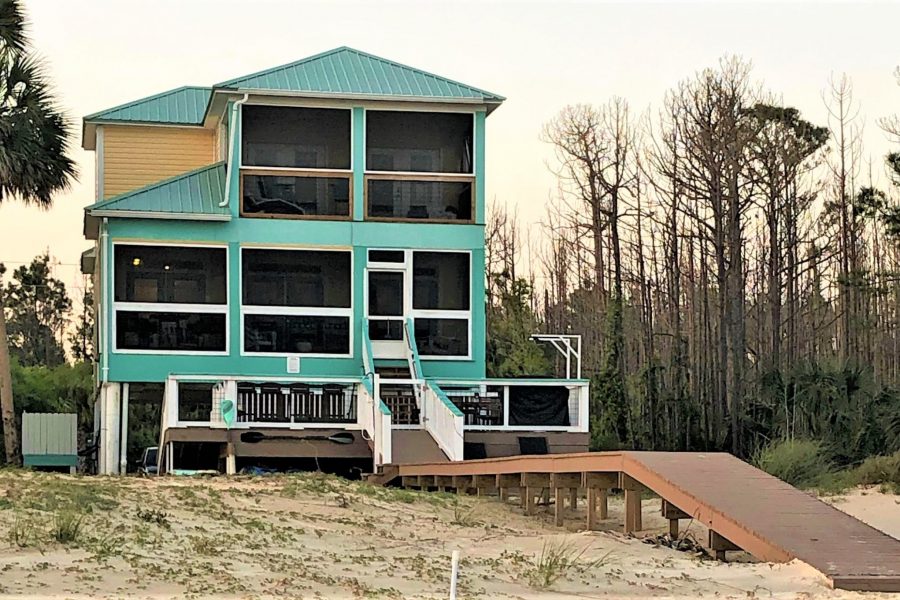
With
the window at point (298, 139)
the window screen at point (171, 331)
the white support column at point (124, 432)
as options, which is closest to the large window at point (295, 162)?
the window at point (298, 139)

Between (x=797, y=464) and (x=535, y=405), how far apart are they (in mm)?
4054

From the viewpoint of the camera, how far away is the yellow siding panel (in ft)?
86.2

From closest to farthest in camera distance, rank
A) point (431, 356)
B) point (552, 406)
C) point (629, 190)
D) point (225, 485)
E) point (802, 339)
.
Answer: point (225, 485), point (552, 406), point (431, 356), point (629, 190), point (802, 339)

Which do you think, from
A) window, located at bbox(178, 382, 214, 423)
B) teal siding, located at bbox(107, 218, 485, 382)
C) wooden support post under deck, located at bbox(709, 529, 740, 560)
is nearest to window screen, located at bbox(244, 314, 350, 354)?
teal siding, located at bbox(107, 218, 485, 382)

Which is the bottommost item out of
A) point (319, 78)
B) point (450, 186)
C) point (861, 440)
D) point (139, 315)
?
point (861, 440)

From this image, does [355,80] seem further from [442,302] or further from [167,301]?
[167,301]

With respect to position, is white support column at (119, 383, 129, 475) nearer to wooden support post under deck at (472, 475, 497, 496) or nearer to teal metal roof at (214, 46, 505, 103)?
teal metal roof at (214, 46, 505, 103)

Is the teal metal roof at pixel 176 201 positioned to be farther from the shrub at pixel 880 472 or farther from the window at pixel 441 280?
the shrub at pixel 880 472

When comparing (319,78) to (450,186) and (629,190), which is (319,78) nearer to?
(450,186)

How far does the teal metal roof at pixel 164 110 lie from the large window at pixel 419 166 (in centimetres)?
423

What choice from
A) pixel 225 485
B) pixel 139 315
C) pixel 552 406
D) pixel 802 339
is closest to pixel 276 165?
pixel 139 315

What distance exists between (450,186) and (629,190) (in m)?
9.63

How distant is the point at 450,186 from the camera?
23.8 metres

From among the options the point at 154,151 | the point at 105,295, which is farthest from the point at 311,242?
the point at 154,151
